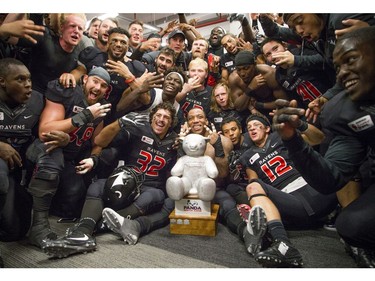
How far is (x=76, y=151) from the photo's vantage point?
1553 millimetres

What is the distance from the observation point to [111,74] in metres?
1.58

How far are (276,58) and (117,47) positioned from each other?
2.62 ft

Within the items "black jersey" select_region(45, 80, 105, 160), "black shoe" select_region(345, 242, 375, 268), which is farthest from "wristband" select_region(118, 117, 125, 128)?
"black shoe" select_region(345, 242, 375, 268)

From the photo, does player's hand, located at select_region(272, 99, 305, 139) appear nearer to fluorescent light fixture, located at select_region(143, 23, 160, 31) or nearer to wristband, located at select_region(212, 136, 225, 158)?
wristband, located at select_region(212, 136, 225, 158)

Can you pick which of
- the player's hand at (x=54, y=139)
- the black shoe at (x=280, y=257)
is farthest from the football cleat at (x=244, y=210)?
the player's hand at (x=54, y=139)

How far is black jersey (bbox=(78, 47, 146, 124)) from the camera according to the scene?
156 cm

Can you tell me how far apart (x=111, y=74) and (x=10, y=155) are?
59 centimetres

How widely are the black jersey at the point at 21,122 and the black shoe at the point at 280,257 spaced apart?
44.8 inches

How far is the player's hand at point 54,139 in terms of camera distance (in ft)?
4.77

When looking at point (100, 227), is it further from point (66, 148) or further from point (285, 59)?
point (285, 59)

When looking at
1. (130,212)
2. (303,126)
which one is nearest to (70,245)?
(130,212)

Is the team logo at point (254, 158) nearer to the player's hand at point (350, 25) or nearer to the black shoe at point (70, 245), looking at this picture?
the player's hand at point (350, 25)
